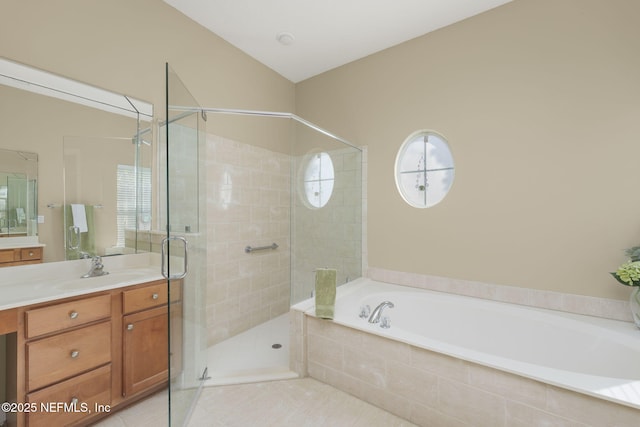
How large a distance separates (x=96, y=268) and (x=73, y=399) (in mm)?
A: 754

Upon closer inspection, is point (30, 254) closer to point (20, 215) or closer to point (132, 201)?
point (20, 215)

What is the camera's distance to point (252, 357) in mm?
2326

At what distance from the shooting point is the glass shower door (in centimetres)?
143

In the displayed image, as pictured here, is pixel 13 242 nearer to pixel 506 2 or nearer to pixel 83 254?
pixel 83 254

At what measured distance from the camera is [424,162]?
8.80 feet

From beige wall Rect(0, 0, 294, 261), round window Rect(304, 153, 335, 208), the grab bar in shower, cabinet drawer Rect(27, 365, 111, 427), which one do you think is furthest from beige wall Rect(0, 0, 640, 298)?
cabinet drawer Rect(27, 365, 111, 427)

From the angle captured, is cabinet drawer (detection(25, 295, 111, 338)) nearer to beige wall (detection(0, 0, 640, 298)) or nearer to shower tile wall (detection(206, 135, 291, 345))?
shower tile wall (detection(206, 135, 291, 345))

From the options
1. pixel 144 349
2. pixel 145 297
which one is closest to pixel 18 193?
pixel 145 297

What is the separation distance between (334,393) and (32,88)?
2.72 metres

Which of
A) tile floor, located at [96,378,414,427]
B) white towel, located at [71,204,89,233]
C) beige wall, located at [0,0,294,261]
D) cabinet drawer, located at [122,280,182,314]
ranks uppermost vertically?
beige wall, located at [0,0,294,261]

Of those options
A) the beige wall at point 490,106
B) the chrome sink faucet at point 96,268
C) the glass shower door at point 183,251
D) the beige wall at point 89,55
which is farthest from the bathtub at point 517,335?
the beige wall at point 89,55

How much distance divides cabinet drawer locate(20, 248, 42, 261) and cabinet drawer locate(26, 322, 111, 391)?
1.82 ft

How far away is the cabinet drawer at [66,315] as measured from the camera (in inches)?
53.6

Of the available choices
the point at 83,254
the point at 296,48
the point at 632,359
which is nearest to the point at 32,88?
the point at 83,254
